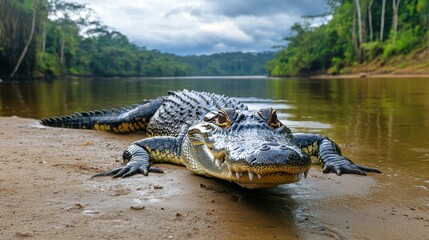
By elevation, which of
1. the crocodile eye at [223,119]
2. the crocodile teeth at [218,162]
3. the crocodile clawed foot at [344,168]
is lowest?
the crocodile clawed foot at [344,168]

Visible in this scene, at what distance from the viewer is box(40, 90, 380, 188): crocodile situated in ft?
6.63

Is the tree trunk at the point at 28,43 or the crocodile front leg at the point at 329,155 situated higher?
the tree trunk at the point at 28,43

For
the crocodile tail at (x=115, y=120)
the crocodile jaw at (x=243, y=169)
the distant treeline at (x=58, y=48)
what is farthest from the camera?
the distant treeline at (x=58, y=48)

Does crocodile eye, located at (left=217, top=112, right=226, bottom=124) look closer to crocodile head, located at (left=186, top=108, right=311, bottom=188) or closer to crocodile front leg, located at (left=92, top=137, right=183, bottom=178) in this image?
crocodile head, located at (left=186, top=108, right=311, bottom=188)

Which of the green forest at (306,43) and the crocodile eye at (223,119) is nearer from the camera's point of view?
the crocodile eye at (223,119)

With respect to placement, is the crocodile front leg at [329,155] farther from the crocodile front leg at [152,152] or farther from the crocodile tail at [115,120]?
the crocodile tail at [115,120]

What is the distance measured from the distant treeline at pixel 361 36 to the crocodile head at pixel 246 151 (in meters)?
32.6

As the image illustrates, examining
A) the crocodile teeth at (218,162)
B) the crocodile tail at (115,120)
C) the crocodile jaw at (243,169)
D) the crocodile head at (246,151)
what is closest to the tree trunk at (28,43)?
the crocodile tail at (115,120)

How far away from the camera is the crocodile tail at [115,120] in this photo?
6285 millimetres

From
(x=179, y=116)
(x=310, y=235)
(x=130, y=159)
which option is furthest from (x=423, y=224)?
(x=179, y=116)

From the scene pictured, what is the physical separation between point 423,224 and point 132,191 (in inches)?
71.6

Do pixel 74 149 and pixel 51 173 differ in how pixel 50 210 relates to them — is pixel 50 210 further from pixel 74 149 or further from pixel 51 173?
pixel 74 149

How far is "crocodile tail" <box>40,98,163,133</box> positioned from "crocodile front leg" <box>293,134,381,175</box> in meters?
2.92

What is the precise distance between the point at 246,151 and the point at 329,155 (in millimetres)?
1837
